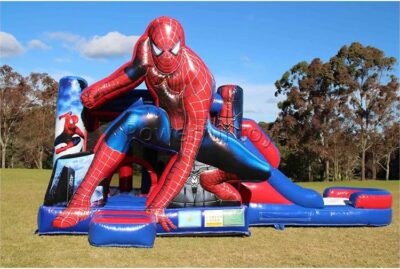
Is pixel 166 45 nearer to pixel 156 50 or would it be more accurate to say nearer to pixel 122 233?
pixel 156 50

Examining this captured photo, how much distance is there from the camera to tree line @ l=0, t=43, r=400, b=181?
21.3 m

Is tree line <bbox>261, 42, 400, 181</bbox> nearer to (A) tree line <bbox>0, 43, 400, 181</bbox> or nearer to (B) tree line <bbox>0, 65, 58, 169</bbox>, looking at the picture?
(A) tree line <bbox>0, 43, 400, 181</bbox>

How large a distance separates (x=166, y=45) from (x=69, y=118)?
1.75m

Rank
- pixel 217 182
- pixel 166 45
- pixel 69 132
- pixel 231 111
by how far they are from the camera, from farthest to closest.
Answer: pixel 231 111
pixel 69 132
pixel 217 182
pixel 166 45

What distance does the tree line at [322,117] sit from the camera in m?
21.3

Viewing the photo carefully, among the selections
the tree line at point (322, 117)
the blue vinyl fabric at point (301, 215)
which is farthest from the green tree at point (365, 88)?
the blue vinyl fabric at point (301, 215)

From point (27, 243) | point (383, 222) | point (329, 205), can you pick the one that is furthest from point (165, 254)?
point (383, 222)

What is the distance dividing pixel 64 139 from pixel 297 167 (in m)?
21.3

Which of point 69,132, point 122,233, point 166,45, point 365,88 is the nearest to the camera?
point 122,233

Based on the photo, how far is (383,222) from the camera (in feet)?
21.1

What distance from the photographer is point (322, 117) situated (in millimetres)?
22109

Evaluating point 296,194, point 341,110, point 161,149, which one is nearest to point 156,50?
point 161,149

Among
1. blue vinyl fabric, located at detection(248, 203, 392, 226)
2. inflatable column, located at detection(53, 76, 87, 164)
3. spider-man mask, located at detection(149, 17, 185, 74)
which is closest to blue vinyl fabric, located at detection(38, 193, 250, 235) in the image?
blue vinyl fabric, located at detection(248, 203, 392, 226)

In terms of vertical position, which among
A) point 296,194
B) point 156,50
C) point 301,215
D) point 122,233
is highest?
point 156,50
